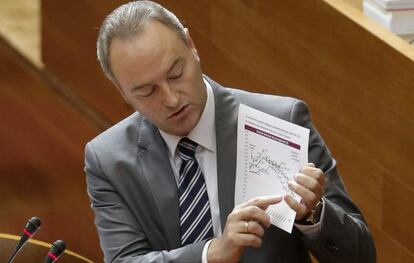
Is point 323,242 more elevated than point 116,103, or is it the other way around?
point 323,242

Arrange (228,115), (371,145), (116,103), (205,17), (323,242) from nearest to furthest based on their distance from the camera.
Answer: (323,242), (228,115), (371,145), (205,17), (116,103)

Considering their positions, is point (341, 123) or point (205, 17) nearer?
point (341, 123)

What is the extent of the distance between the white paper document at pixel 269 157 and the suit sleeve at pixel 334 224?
3.5 inches

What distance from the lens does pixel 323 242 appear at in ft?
5.80

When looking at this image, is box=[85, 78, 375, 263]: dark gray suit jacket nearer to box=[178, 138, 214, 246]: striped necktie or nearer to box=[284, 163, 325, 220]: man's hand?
box=[178, 138, 214, 246]: striped necktie

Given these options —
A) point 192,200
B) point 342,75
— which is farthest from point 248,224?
point 342,75

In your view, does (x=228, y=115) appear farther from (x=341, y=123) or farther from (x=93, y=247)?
(x=93, y=247)

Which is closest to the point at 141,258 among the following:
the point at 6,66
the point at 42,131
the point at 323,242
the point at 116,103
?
the point at 323,242

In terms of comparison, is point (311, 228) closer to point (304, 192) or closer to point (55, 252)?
point (304, 192)

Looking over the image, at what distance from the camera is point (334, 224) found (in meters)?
1.76

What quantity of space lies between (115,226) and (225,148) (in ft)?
0.80

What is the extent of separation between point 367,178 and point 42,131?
164 centimetres

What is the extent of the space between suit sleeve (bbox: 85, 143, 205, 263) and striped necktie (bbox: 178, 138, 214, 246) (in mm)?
62

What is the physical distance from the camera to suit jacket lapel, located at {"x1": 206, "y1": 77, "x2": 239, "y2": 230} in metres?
1.87
